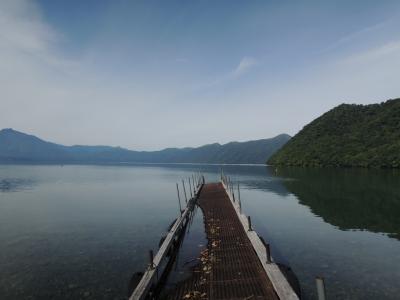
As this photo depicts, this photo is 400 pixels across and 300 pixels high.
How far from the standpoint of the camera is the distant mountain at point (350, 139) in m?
113

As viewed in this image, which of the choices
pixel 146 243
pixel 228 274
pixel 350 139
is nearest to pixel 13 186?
pixel 146 243

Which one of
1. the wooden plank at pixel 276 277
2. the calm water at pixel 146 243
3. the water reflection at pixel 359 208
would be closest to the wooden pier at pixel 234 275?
the wooden plank at pixel 276 277

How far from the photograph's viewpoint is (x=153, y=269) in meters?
14.1

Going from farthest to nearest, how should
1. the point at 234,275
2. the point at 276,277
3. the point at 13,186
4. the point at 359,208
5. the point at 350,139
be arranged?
1. the point at 350,139
2. the point at 13,186
3. the point at 359,208
4. the point at 234,275
5. the point at 276,277

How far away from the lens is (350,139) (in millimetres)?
137250

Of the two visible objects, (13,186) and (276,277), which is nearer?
(276,277)

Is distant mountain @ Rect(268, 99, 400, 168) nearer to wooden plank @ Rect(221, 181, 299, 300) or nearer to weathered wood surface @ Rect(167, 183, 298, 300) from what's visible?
weathered wood surface @ Rect(167, 183, 298, 300)

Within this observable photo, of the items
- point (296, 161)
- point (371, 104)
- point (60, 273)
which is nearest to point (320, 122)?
point (371, 104)

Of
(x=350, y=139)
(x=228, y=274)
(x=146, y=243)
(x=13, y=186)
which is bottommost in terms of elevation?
(x=146, y=243)

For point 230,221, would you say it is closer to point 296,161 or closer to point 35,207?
point 35,207

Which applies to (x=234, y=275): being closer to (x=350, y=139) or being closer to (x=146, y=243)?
(x=146, y=243)

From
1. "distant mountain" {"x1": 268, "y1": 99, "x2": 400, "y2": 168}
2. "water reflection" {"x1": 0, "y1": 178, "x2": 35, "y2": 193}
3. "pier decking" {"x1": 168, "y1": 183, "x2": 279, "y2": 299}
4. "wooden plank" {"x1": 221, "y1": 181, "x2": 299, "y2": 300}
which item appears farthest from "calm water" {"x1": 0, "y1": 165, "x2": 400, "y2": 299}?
"distant mountain" {"x1": 268, "y1": 99, "x2": 400, "y2": 168}

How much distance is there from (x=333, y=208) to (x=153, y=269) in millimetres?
29612

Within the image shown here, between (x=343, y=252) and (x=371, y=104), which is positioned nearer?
(x=343, y=252)
